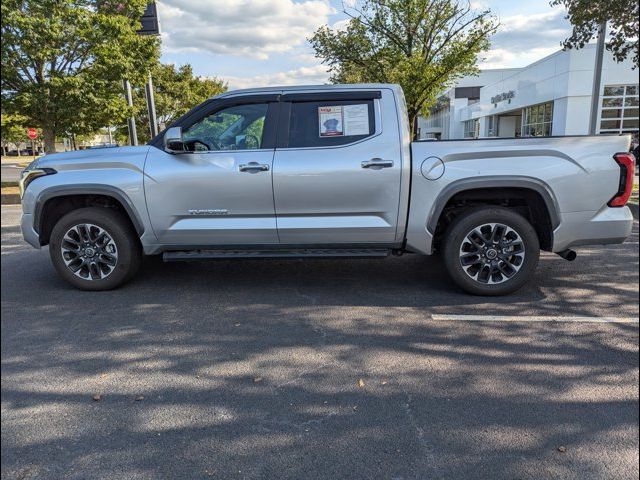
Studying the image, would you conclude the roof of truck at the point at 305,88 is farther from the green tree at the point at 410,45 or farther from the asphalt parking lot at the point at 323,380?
the green tree at the point at 410,45

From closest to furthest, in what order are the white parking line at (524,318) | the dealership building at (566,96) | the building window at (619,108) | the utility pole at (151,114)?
the white parking line at (524,318) → the utility pole at (151,114) → the dealership building at (566,96) → the building window at (619,108)

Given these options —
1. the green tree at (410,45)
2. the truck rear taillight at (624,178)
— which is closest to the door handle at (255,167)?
the truck rear taillight at (624,178)

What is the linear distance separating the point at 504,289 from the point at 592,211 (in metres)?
1.06

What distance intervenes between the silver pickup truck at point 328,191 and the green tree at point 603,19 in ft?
12.2

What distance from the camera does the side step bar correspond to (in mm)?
4660

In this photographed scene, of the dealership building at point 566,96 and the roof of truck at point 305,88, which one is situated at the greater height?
the dealership building at point 566,96

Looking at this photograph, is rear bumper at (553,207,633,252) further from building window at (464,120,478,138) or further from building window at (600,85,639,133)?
building window at (600,85,639,133)

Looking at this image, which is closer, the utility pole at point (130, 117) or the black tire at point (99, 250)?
the black tire at point (99, 250)

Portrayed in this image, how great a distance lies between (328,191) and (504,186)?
1.62m

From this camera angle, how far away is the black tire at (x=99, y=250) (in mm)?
4832

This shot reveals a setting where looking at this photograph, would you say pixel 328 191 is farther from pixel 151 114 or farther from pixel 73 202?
pixel 151 114

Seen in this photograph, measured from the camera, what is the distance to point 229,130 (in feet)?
15.8

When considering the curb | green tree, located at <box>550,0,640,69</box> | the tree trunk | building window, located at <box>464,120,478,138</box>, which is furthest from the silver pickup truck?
the curb

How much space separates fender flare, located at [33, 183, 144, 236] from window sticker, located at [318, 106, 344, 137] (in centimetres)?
200
